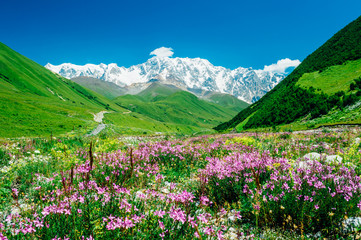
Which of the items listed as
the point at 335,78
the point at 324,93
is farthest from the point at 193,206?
the point at 335,78

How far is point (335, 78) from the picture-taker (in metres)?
50.3

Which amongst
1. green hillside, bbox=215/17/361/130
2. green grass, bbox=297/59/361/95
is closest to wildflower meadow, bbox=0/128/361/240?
green hillside, bbox=215/17/361/130

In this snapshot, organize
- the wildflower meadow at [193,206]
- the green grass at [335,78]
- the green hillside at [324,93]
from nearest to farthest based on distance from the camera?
the wildflower meadow at [193,206] < the green hillside at [324,93] < the green grass at [335,78]

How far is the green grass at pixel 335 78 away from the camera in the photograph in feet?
146

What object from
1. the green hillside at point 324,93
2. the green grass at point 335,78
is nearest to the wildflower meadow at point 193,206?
the green hillside at point 324,93

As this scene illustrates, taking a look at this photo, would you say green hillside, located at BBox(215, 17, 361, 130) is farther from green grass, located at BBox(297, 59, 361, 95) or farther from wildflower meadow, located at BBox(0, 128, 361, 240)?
wildflower meadow, located at BBox(0, 128, 361, 240)

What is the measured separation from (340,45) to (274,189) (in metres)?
90.9

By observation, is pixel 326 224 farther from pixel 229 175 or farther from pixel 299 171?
pixel 229 175

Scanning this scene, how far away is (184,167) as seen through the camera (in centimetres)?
862

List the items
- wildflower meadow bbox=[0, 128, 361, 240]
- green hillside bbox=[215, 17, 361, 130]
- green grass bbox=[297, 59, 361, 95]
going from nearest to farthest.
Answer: wildflower meadow bbox=[0, 128, 361, 240]
green hillside bbox=[215, 17, 361, 130]
green grass bbox=[297, 59, 361, 95]

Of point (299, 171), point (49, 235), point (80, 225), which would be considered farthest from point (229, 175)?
point (49, 235)

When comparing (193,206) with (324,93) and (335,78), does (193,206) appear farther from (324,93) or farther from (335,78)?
(335,78)

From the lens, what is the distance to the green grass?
4454 centimetres

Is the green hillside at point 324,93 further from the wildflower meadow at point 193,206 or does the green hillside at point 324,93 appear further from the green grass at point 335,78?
the wildflower meadow at point 193,206
